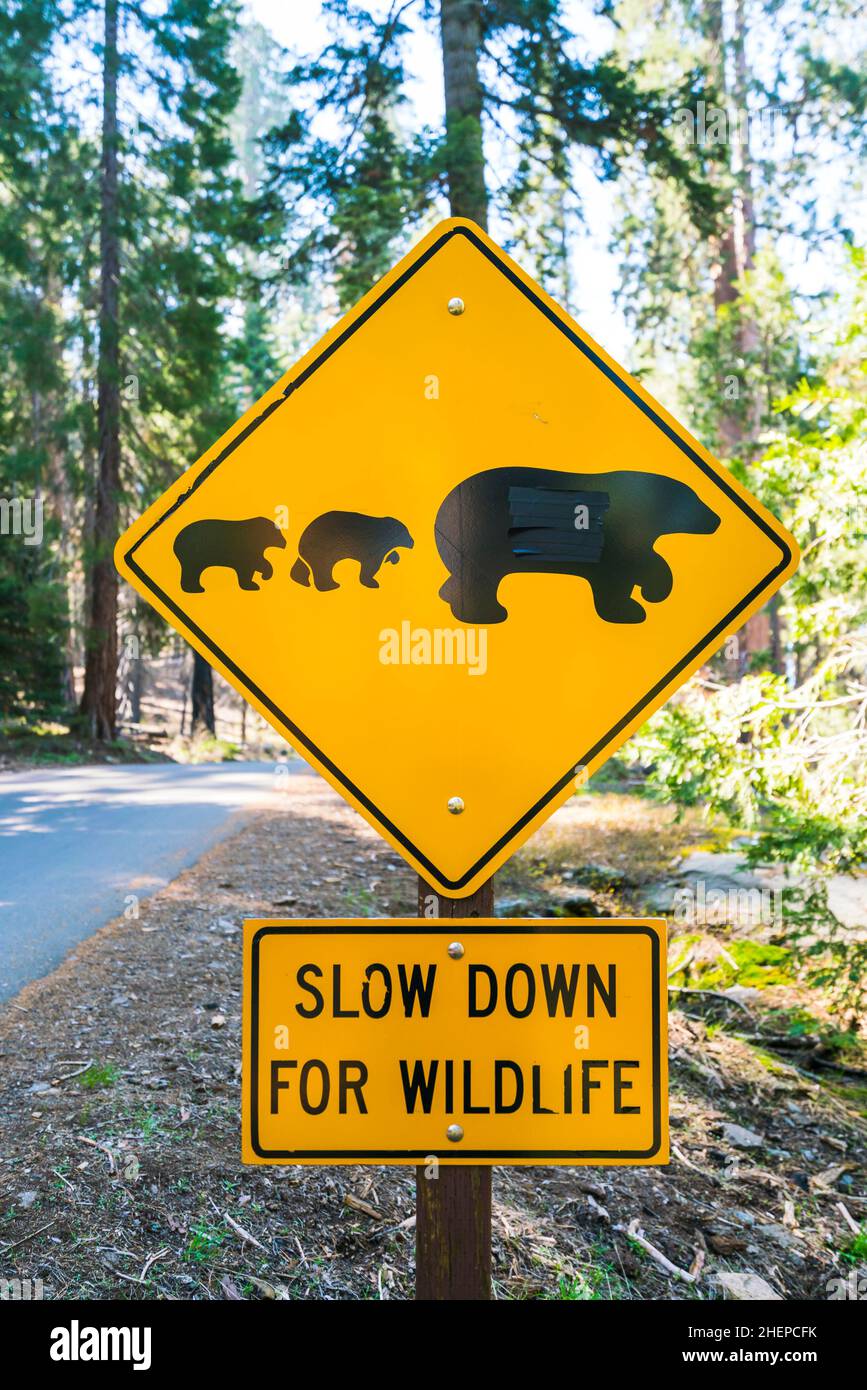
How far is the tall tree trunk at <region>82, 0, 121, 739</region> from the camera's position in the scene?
1850 centimetres

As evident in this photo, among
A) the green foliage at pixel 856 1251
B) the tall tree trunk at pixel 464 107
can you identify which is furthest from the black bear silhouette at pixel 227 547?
the tall tree trunk at pixel 464 107

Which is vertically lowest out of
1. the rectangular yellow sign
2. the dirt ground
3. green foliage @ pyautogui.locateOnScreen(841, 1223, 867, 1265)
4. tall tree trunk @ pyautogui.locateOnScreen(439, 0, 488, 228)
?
green foliage @ pyautogui.locateOnScreen(841, 1223, 867, 1265)

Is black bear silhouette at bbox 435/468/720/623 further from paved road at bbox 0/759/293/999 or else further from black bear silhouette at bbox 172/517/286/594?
paved road at bbox 0/759/293/999

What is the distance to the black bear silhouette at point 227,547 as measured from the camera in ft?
5.73

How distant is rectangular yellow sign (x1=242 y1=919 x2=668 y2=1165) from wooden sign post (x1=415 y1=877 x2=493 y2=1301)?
118 mm

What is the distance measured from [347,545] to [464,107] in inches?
370

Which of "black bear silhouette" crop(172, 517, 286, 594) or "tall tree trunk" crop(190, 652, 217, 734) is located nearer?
"black bear silhouette" crop(172, 517, 286, 594)

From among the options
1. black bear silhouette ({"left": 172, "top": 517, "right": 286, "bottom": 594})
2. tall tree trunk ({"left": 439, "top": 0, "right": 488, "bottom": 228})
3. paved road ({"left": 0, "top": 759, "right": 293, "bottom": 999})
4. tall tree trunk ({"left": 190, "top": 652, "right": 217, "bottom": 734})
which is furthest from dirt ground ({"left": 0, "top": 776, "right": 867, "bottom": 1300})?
tall tree trunk ({"left": 190, "top": 652, "right": 217, "bottom": 734})

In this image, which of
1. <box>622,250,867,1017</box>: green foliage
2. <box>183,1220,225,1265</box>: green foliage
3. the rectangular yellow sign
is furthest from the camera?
<box>622,250,867,1017</box>: green foliage

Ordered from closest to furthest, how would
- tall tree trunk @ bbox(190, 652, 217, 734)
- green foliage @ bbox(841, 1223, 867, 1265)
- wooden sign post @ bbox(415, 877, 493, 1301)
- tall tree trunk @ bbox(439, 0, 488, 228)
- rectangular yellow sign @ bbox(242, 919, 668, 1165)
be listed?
rectangular yellow sign @ bbox(242, 919, 668, 1165), wooden sign post @ bbox(415, 877, 493, 1301), green foliage @ bbox(841, 1223, 867, 1265), tall tree trunk @ bbox(439, 0, 488, 228), tall tree trunk @ bbox(190, 652, 217, 734)

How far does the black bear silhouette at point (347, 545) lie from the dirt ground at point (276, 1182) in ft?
6.64

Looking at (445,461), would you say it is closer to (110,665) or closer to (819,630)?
(819,630)

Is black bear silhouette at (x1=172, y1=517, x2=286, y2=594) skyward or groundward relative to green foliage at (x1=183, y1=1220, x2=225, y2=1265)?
skyward

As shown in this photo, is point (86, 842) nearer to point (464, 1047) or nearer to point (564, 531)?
point (464, 1047)
